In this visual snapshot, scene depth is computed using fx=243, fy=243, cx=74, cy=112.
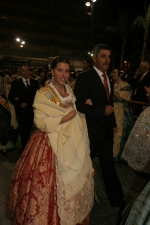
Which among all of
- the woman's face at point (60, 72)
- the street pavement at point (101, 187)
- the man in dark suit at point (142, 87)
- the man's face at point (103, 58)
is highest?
the man's face at point (103, 58)

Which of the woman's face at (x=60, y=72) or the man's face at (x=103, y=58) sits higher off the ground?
the man's face at (x=103, y=58)

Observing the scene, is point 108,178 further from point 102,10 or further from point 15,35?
point 102,10

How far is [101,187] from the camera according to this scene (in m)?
3.56

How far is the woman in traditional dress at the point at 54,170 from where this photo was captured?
7.47 feet

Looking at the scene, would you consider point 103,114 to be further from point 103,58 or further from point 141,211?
point 141,211

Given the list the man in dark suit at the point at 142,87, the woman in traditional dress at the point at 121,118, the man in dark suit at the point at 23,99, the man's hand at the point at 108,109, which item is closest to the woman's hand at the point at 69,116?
the man's hand at the point at 108,109

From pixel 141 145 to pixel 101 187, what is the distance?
908mm

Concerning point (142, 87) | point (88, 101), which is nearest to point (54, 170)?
point (88, 101)

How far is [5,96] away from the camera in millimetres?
5203

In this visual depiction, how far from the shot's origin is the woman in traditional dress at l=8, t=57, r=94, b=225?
2275 mm

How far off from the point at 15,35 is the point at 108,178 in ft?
121

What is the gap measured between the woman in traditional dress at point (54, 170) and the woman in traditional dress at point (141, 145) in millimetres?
1543

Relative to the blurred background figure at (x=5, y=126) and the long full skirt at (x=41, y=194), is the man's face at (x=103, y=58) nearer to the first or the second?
the long full skirt at (x=41, y=194)

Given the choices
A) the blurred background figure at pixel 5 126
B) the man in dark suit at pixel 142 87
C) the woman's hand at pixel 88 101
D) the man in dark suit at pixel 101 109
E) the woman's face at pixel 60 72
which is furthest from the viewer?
the man in dark suit at pixel 142 87
